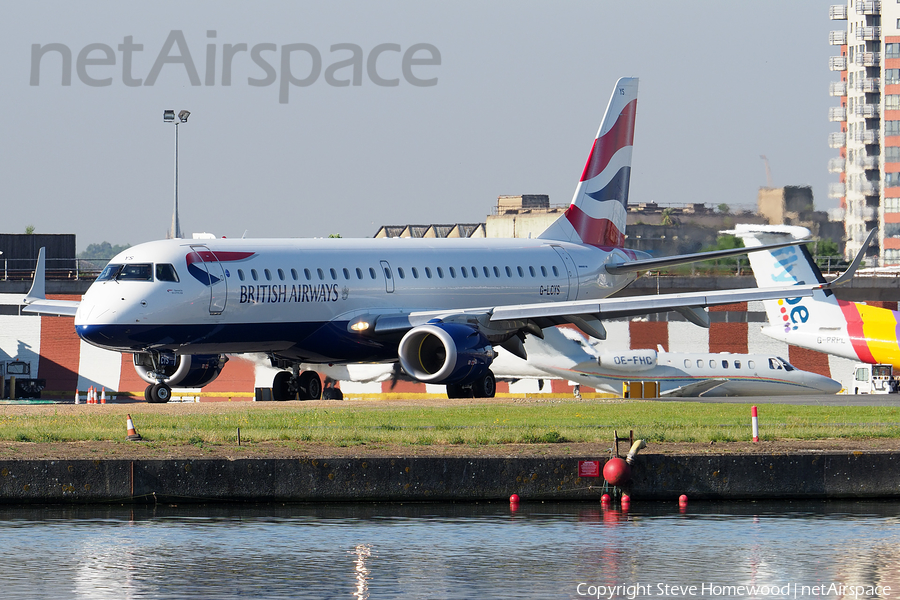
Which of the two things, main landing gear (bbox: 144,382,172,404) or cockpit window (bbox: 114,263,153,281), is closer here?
cockpit window (bbox: 114,263,153,281)

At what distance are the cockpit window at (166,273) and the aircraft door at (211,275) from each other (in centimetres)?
43

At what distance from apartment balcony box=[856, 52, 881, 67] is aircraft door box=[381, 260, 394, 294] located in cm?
12807

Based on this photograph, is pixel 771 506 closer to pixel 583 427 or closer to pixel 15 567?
pixel 583 427

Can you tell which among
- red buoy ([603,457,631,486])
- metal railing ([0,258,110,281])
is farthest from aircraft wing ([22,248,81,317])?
red buoy ([603,457,631,486])

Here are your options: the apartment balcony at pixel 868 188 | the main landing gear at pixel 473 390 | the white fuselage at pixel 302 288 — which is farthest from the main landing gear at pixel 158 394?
the apartment balcony at pixel 868 188

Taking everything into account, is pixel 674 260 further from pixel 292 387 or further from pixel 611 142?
pixel 292 387

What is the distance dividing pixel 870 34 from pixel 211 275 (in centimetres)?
13439

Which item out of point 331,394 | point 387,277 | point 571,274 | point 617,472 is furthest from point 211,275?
point 617,472

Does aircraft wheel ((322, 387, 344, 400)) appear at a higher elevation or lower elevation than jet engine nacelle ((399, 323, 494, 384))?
lower

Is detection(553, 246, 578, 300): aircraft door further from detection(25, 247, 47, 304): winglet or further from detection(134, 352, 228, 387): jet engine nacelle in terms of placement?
Answer: detection(25, 247, 47, 304): winglet

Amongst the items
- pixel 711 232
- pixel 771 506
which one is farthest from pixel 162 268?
pixel 711 232

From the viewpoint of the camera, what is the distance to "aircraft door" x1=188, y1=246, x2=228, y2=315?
32.0 m

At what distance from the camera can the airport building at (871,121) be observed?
149875 mm

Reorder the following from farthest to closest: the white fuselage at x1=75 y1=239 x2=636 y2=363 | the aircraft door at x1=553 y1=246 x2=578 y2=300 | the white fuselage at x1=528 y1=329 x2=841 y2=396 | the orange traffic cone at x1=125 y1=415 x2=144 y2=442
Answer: the white fuselage at x1=528 y1=329 x2=841 y2=396 < the aircraft door at x1=553 y1=246 x2=578 y2=300 < the white fuselage at x1=75 y1=239 x2=636 y2=363 < the orange traffic cone at x1=125 y1=415 x2=144 y2=442
